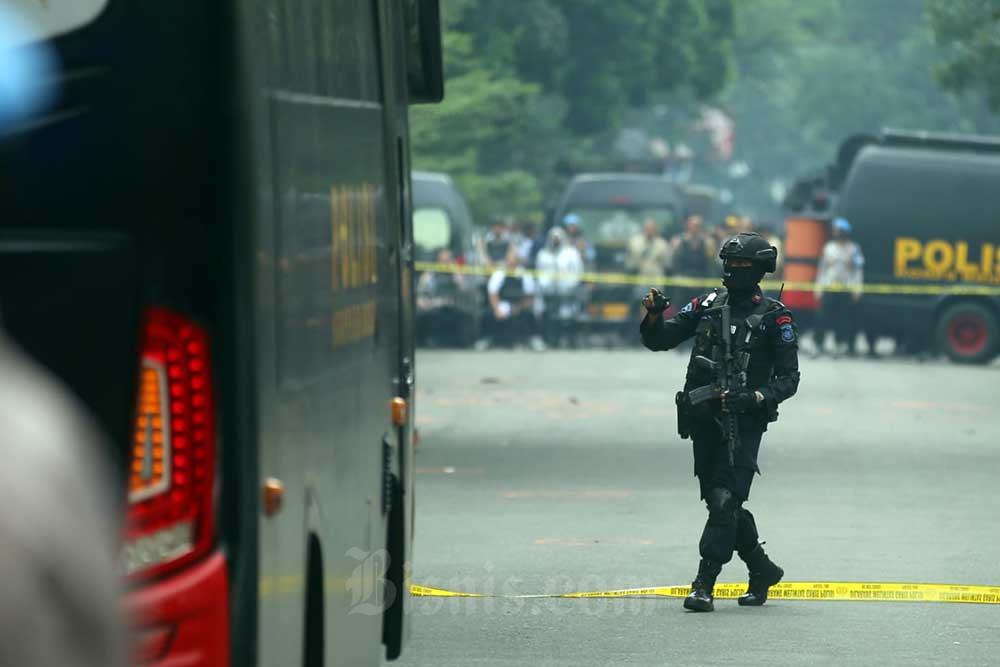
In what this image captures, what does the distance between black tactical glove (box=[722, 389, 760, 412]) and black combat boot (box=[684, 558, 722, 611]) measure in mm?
665

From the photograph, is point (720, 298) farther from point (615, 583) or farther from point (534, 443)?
point (534, 443)

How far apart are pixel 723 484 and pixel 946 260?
70.5 feet

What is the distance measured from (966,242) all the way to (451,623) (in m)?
22.3

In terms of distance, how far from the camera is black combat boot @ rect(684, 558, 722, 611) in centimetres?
892

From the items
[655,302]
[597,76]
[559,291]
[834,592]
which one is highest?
[655,302]

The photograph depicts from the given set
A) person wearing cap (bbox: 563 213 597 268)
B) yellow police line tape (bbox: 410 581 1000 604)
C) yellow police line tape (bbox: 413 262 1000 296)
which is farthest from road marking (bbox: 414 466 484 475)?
person wearing cap (bbox: 563 213 597 268)

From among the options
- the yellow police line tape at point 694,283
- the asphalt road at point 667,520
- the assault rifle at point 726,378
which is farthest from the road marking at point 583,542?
the yellow police line tape at point 694,283

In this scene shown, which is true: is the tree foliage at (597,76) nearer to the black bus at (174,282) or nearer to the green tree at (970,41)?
the green tree at (970,41)

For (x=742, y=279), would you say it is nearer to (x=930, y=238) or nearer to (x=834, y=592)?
(x=834, y=592)

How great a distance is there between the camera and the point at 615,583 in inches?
384

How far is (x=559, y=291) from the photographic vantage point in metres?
32.5

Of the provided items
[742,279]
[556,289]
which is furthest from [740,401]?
[556,289]

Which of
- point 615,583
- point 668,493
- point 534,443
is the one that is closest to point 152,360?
point 615,583

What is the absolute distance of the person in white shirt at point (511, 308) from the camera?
106ft
